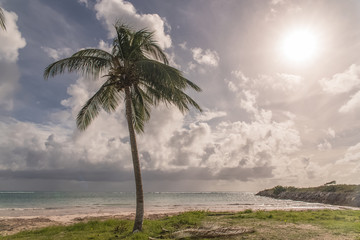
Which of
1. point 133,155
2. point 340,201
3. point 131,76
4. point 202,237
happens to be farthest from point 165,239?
point 340,201

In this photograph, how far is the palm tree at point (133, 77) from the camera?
418 inches

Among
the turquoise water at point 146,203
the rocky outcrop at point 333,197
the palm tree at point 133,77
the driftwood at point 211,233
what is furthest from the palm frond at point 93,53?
the rocky outcrop at point 333,197

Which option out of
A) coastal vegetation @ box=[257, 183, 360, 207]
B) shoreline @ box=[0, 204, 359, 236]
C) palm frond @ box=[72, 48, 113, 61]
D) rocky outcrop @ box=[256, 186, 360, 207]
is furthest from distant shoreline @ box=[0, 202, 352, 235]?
coastal vegetation @ box=[257, 183, 360, 207]

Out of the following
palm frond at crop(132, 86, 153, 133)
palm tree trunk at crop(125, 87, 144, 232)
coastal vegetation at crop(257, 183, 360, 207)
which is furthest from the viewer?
coastal vegetation at crop(257, 183, 360, 207)

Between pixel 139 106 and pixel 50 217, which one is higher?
pixel 139 106

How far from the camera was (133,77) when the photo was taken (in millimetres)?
11469

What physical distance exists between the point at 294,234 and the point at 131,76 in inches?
399

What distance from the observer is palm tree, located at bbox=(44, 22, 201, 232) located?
10.6 metres

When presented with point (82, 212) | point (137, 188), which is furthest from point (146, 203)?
point (137, 188)

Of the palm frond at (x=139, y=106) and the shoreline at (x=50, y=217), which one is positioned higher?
the palm frond at (x=139, y=106)

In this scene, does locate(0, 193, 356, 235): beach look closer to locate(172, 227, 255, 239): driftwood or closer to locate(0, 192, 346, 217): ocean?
locate(0, 192, 346, 217): ocean

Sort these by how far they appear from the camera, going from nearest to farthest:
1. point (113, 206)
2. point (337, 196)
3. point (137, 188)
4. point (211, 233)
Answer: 1. point (211, 233)
2. point (137, 188)
3. point (113, 206)
4. point (337, 196)

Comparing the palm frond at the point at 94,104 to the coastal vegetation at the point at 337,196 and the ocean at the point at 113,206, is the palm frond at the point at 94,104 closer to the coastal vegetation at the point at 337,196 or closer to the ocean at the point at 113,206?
the ocean at the point at 113,206

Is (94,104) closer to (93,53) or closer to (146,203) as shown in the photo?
(93,53)
